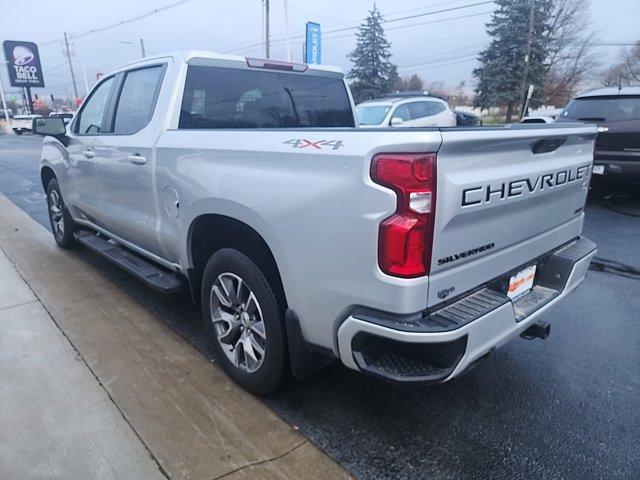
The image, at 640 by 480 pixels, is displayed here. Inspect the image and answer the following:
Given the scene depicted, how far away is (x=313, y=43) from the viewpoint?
22766mm

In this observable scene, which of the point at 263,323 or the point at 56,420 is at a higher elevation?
the point at 263,323

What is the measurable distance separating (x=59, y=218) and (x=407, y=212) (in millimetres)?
5209

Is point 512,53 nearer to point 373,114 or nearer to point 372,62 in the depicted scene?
point 372,62

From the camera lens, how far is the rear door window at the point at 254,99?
10.6ft

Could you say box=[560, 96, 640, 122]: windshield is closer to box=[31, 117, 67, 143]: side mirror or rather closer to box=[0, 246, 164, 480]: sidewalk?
box=[31, 117, 67, 143]: side mirror

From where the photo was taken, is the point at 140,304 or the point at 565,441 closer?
the point at 565,441

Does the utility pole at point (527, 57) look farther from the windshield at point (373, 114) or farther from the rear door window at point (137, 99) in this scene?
the rear door window at point (137, 99)

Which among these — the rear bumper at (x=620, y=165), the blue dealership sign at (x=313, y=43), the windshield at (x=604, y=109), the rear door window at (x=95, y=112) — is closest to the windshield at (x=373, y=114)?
the windshield at (x=604, y=109)

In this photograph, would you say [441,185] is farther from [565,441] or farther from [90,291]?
[90,291]

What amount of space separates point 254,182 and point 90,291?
2.80 meters

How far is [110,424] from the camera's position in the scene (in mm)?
2508

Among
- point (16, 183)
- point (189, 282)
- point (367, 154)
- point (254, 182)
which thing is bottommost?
point (16, 183)

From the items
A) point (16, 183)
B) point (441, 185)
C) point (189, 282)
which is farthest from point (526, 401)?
point (16, 183)

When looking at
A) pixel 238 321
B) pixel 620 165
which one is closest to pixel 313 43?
pixel 620 165
